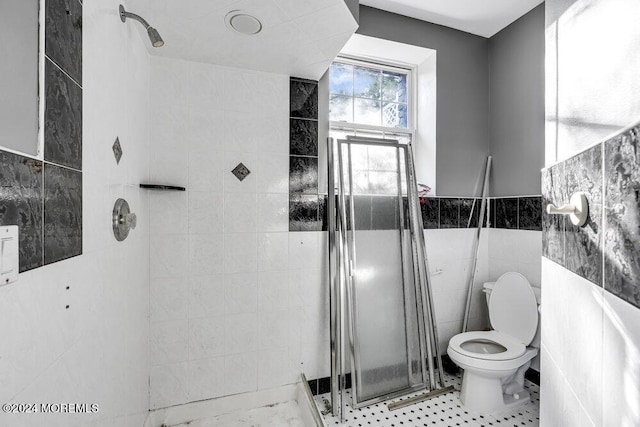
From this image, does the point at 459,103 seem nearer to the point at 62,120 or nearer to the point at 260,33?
the point at 260,33

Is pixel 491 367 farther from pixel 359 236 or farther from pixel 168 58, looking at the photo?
pixel 168 58

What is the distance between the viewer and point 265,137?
1956 millimetres

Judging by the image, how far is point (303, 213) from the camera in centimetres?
203

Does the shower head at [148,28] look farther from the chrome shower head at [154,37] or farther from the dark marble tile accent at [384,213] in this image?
the dark marble tile accent at [384,213]

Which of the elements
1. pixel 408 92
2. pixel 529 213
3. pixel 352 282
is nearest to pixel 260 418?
pixel 352 282

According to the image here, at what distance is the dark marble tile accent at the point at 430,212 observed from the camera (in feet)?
7.69

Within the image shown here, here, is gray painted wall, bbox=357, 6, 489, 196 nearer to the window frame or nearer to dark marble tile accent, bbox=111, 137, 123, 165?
the window frame

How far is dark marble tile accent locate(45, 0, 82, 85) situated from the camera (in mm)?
749

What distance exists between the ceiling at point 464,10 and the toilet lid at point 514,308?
1.97 metres

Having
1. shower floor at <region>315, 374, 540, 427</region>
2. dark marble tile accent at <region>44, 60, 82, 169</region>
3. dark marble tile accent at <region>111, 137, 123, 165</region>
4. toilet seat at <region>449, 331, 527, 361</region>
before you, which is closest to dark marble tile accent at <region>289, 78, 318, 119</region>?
dark marble tile accent at <region>111, 137, 123, 165</region>

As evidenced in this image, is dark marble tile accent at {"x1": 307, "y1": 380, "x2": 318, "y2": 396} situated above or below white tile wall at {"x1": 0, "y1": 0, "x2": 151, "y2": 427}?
below

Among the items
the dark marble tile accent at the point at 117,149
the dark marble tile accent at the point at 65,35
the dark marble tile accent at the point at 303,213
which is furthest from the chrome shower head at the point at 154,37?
the dark marble tile accent at the point at 303,213

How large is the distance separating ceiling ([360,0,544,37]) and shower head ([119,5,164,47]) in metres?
1.55

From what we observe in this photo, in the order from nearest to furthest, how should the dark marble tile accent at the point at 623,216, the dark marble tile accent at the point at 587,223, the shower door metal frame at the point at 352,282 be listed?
the dark marble tile accent at the point at 623,216 < the dark marble tile accent at the point at 587,223 < the shower door metal frame at the point at 352,282
